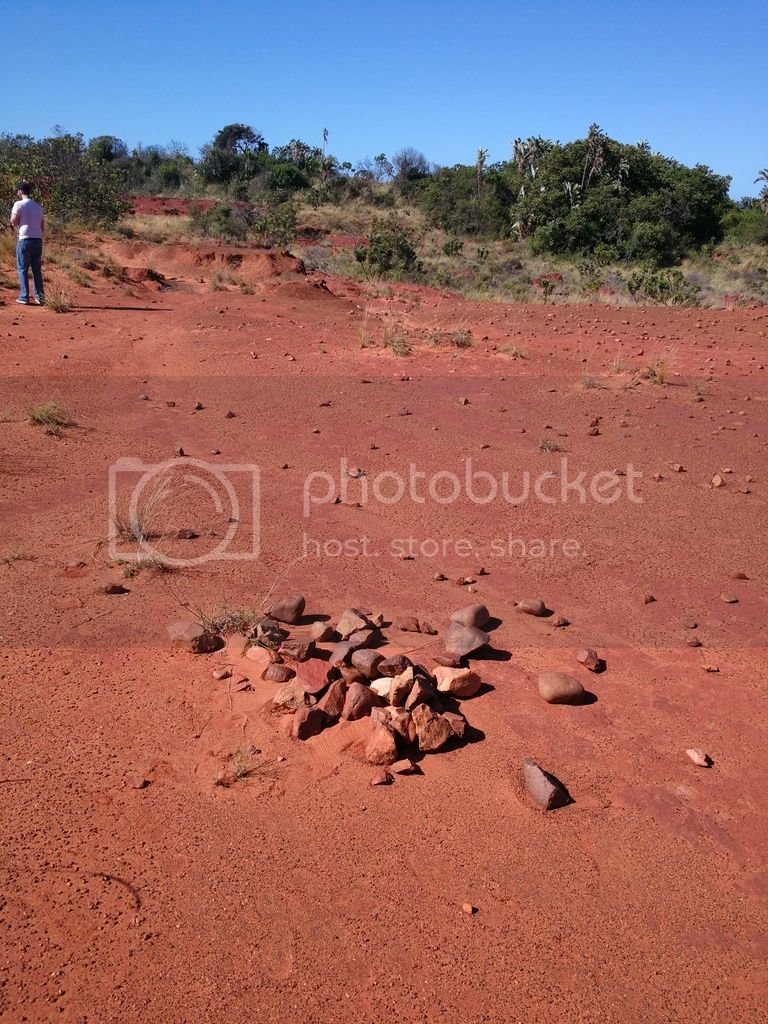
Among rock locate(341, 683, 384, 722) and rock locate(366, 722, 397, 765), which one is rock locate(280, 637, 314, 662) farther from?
rock locate(366, 722, 397, 765)

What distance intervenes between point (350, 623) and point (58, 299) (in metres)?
10.5

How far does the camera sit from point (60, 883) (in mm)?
2420

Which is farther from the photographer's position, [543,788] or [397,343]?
[397,343]

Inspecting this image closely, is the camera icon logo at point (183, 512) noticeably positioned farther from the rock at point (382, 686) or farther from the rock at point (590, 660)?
the rock at point (590, 660)

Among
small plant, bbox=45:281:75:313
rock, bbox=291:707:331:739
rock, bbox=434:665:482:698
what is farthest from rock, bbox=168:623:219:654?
small plant, bbox=45:281:75:313

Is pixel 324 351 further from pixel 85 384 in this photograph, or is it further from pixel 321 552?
pixel 321 552

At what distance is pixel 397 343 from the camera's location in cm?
1108

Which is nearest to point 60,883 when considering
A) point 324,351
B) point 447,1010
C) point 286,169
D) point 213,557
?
point 447,1010

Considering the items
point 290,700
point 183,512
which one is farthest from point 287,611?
point 183,512

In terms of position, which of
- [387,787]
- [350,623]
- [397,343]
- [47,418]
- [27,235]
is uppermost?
[27,235]

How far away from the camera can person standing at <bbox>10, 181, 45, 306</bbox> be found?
10.7m

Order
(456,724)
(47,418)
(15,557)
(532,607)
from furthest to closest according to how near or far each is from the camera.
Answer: (47,418) < (15,557) < (532,607) < (456,724)

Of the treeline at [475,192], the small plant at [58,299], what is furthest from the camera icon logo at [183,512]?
the treeline at [475,192]

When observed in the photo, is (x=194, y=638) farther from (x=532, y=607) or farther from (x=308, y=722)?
(x=532, y=607)
